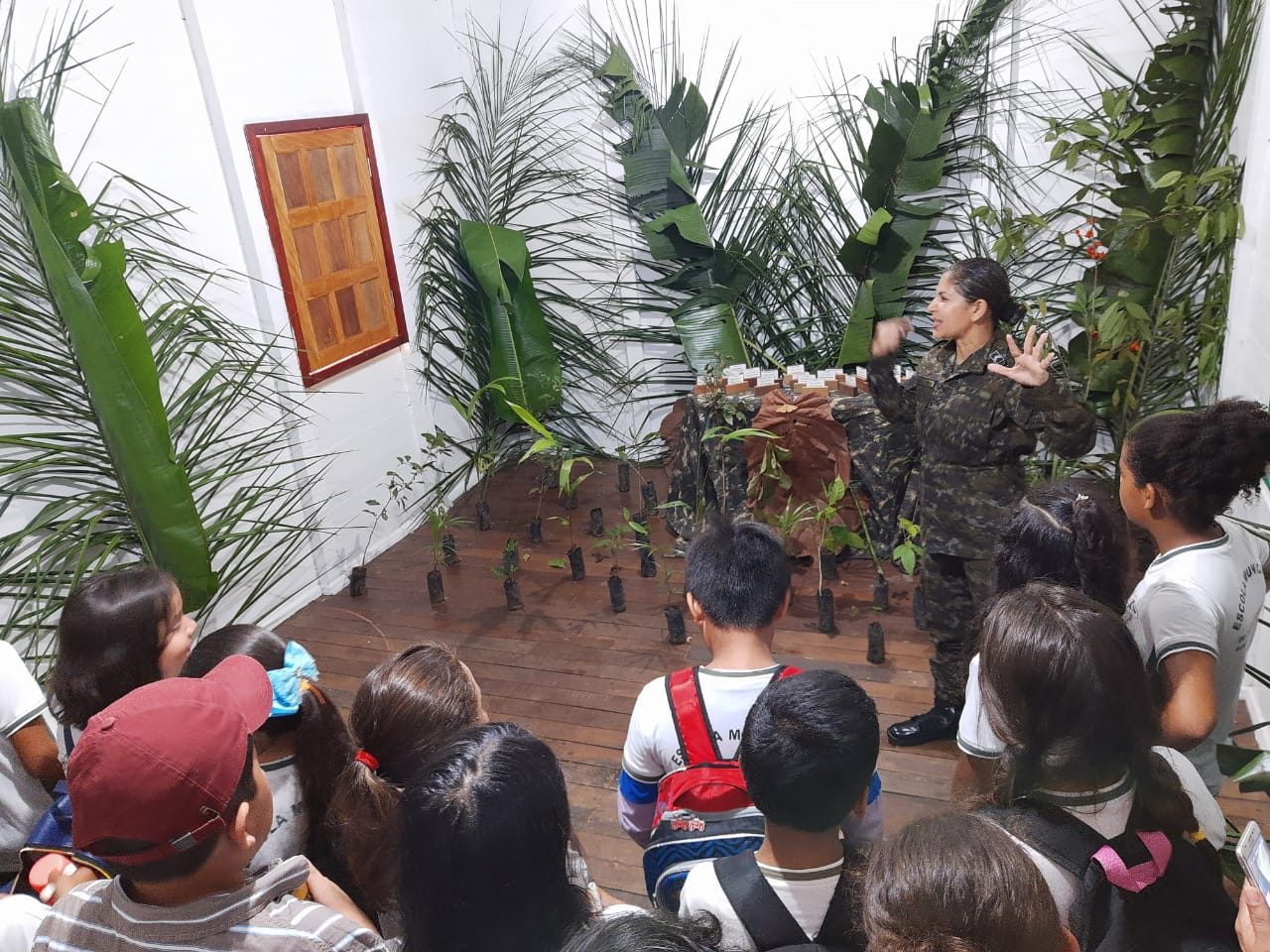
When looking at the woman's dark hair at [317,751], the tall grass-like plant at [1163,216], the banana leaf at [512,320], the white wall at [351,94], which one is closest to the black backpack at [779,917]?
the woman's dark hair at [317,751]

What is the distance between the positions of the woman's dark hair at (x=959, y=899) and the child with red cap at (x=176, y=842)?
593 millimetres

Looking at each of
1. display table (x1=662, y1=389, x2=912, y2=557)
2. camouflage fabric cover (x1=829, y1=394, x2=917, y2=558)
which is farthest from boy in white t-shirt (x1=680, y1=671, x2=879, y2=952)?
camouflage fabric cover (x1=829, y1=394, x2=917, y2=558)

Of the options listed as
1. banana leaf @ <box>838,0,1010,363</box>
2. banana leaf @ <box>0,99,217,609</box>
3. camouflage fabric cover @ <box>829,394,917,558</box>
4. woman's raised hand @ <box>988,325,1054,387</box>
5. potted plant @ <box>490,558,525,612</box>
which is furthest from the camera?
banana leaf @ <box>838,0,1010,363</box>

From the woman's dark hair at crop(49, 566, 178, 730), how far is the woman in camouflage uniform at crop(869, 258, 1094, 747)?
6.55 ft

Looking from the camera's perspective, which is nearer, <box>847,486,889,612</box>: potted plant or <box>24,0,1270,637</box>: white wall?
<box>24,0,1270,637</box>: white wall

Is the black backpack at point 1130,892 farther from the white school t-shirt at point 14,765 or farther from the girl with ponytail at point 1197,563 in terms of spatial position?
the white school t-shirt at point 14,765

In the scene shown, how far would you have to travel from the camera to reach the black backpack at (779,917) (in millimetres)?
1117

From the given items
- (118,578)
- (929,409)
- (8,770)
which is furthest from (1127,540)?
(8,770)

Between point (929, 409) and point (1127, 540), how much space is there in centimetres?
101

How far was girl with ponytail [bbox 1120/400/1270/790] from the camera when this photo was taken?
1478 mm

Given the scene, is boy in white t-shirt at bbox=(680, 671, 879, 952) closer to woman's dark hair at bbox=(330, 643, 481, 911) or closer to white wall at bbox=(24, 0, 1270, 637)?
woman's dark hair at bbox=(330, 643, 481, 911)

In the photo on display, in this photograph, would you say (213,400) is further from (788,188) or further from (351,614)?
(788,188)

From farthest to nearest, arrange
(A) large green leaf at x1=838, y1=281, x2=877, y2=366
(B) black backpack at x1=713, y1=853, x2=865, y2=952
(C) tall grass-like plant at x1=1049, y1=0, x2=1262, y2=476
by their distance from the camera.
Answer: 1. (A) large green leaf at x1=838, y1=281, x2=877, y2=366
2. (C) tall grass-like plant at x1=1049, y1=0, x2=1262, y2=476
3. (B) black backpack at x1=713, y1=853, x2=865, y2=952

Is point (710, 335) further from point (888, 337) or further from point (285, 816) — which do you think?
point (285, 816)
